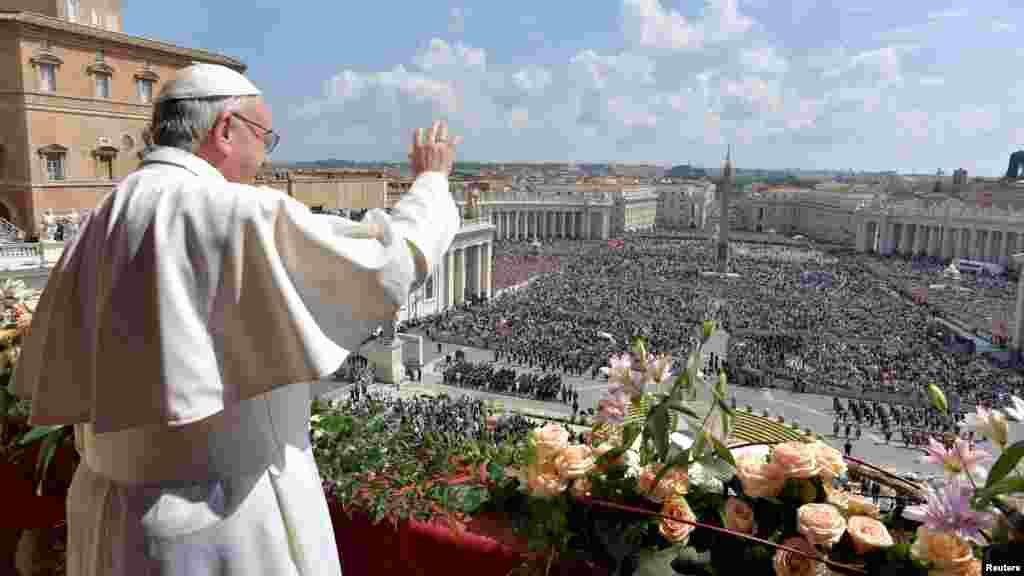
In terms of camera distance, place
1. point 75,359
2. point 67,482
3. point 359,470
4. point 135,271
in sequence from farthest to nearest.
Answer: point 67,482 → point 359,470 → point 75,359 → point 135,271

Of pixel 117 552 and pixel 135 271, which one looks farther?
pixel 117 552

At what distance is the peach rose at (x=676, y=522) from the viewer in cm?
247

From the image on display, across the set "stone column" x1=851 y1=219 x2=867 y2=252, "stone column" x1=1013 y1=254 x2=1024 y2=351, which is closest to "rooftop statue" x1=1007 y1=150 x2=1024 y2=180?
"stone column" x1=851 y1=219 x2=867 y2=252

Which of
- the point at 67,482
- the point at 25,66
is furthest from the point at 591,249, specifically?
the point at 67,482

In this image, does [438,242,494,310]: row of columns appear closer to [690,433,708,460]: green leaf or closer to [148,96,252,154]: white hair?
[690,433,708,460]: green leaf

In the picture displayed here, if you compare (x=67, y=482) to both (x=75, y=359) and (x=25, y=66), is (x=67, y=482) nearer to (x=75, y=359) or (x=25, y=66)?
(x=75, y=359)

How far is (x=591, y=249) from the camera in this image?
8012 cm

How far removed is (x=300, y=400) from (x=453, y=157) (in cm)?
96

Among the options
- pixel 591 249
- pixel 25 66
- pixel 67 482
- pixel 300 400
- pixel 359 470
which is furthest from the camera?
pixel 591 249

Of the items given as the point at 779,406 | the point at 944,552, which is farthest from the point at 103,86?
the point at 779,406

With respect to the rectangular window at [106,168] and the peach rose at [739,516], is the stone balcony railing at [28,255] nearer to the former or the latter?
the rectangular window at [106,168]

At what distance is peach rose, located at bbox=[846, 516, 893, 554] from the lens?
225 centimetres

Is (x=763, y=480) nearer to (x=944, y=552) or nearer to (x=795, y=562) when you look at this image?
(x=795, y=562)

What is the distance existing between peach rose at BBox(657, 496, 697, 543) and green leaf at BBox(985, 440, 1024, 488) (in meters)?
0.95
